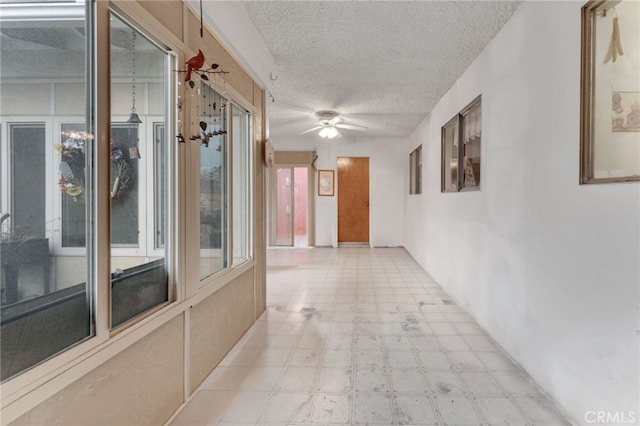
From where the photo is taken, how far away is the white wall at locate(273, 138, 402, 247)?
776cm

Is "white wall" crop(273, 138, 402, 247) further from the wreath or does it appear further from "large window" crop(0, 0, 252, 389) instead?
the wreath

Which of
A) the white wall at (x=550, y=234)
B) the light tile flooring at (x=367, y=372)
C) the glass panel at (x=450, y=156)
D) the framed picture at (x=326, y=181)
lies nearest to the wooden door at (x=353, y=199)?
the framed picture at (x=326, y=181)

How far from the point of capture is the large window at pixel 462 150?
3.23m

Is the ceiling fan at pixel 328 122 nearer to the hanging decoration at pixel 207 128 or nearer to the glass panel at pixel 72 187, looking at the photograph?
the hanging decoration at pixel 207 128

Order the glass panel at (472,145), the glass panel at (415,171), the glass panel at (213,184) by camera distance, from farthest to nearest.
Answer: the glass panel at (415,171), the glass panel at (472,145), the glass panel at (213,184)

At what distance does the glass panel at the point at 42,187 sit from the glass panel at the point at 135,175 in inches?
5.5

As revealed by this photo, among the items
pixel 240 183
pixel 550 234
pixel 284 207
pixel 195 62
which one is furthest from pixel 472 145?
pixel 284 207

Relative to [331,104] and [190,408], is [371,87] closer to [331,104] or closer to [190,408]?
[331,104]

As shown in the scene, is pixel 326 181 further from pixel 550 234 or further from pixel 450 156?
pixel 550 234

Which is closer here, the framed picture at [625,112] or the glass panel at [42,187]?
the glass panel at [42,187]

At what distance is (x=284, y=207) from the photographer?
7945 mm

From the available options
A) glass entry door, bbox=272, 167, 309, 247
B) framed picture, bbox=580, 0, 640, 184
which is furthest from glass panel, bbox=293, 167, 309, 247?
framed picture, bbox=580, 0, 640, 184

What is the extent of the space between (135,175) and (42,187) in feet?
1.63

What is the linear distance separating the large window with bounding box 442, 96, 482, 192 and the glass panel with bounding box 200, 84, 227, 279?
2.40 metres
